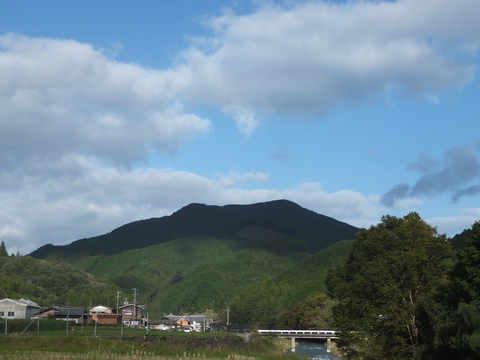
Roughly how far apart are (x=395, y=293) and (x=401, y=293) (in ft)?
2.02

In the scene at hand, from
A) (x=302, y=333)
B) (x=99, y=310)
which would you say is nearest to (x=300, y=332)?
(x=302, y=333)

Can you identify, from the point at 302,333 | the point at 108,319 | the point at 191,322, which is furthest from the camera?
the point at 191,322

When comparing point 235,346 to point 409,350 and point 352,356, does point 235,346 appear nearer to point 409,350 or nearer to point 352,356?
point 352,356

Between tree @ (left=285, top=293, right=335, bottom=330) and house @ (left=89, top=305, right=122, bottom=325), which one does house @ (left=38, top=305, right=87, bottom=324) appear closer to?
house @ (left=89, top=305, right=122, bottom=325)

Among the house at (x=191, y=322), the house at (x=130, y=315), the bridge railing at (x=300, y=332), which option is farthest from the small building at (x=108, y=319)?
the bridge railing at (x=300, y=332)

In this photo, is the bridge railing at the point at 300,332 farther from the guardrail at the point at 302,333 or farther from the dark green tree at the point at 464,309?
the dark green tree at the point at 464,309

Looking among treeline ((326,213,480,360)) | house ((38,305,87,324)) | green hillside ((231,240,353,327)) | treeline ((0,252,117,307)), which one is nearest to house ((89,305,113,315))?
house ((38,305,87,324))

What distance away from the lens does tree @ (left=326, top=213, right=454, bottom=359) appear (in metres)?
41.4

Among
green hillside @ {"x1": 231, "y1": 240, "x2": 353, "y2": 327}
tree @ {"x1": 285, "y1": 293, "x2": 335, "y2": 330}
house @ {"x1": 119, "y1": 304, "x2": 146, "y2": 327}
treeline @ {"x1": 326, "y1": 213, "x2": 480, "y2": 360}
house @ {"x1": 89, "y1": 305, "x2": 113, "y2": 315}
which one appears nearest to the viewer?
treeline @ {"x1": 326, "y1": 213, "x2": 480, "y2": 360}

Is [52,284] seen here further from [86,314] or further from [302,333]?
[302,333]

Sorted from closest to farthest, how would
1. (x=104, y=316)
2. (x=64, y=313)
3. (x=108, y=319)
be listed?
(x=64, y=313), (x=104, y=316), (x=108, y=319)

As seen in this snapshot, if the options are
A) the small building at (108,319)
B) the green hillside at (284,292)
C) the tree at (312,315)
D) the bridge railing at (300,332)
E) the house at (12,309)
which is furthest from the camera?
the green hillside at (284,292)

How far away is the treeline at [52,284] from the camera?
13234 cm

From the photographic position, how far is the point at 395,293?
42000mm
